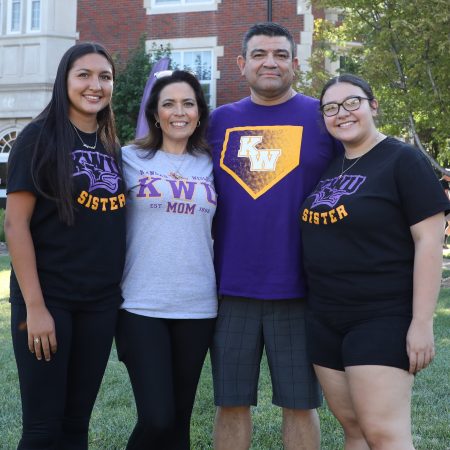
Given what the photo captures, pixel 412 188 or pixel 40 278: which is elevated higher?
pixel 412 188

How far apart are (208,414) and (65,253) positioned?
2.27 meters

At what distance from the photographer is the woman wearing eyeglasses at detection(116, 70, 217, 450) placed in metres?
3.44

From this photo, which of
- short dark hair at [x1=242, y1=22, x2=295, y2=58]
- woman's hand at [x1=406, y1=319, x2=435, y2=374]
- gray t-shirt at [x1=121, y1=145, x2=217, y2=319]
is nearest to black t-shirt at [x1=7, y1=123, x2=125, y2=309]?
gray t-shirt at [x1=121, y1=145, x2=217, y2=319]

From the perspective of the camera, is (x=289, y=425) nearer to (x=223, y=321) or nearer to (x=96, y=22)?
(x=223, y=321)

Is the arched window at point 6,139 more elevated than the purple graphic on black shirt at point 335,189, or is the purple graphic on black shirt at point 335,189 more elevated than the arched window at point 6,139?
the arched window at point 6,139

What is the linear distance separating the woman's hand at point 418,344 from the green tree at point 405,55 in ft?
23.1

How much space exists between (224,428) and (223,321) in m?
0.57

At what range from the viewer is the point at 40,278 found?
3.16 metres

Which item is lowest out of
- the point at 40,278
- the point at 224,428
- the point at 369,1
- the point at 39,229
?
the point at 224,428

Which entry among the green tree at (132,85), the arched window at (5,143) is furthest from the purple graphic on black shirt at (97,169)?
the arched window at (5,143)

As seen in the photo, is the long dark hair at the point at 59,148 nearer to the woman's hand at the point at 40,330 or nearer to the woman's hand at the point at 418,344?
the woman's hand at the point at 40,330

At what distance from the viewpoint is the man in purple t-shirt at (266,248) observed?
11.8ft

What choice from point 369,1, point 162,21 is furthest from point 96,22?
point 369,1

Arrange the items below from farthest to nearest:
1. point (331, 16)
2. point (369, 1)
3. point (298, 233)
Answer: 1. point (331, 16)
2. point (369, 1)
3. point (298, 233)
